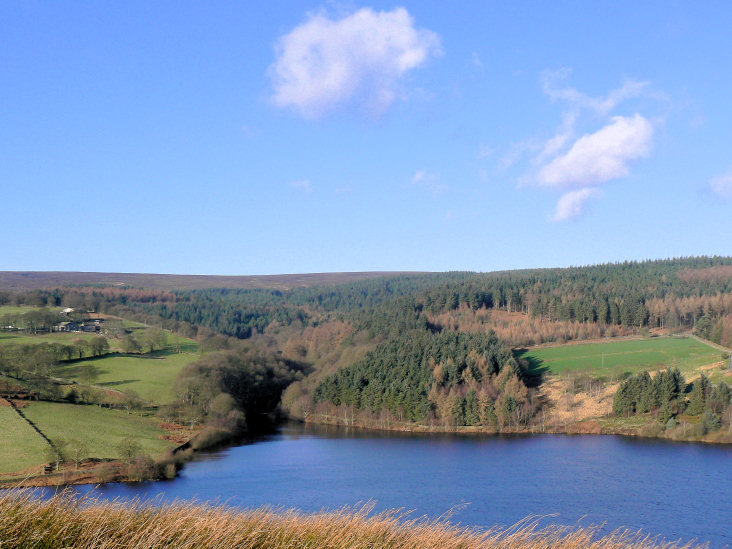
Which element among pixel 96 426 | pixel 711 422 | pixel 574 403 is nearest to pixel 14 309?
pixel 96 426

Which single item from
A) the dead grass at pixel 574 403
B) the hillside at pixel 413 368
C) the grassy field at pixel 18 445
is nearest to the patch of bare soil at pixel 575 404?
the dead grass at pixel 574 403

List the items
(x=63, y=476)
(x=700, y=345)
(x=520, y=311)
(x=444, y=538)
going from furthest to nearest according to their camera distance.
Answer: (x=520, y=311), (x=700, y=345), (x=63, y=476), (x=444, y=538)

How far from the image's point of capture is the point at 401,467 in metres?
50.8

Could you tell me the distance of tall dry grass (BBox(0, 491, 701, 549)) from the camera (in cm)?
758

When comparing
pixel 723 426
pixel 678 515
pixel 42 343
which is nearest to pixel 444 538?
pixel 678 515

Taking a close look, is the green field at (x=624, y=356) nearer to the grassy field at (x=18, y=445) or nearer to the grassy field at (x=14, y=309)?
the grassy field at (x=18, y=445)

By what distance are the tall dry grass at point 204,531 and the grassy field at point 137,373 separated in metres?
65.9

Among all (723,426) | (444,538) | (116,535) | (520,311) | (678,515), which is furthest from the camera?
(520,311)

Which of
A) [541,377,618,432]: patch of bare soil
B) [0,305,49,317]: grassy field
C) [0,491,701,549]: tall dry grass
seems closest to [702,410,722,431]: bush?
[541,377,618,432]: patch of bare soil

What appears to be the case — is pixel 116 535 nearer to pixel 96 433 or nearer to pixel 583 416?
pixel 96 433

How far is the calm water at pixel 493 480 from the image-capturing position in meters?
35.6

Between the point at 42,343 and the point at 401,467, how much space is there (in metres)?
51.8

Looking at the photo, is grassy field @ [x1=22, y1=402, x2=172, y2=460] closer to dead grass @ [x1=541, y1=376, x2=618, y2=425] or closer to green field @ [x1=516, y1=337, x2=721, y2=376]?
dead grass @ [x1=541, y1=376, x2=618, y2=425]

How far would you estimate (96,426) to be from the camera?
55594 mm
